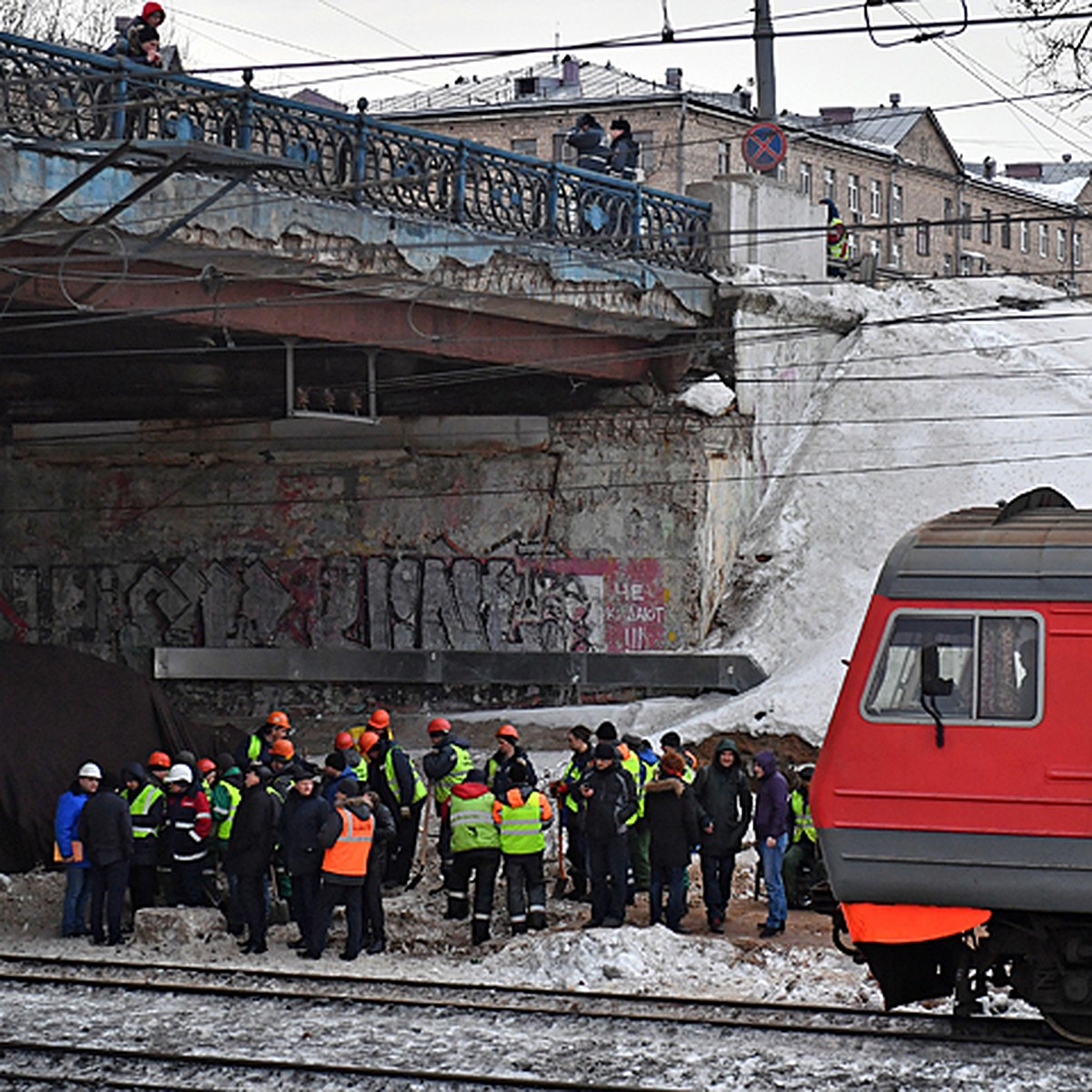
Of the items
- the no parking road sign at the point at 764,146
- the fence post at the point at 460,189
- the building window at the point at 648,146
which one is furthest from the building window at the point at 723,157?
the fence post at the point at 460,189

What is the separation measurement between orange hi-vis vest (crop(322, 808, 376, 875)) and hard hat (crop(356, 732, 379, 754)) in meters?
2.33

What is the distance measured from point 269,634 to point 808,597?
8201mm

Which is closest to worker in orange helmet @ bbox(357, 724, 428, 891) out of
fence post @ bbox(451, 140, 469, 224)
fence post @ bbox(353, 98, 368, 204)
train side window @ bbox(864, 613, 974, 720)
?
fence post @ bbox(353, 98, 368, 204)

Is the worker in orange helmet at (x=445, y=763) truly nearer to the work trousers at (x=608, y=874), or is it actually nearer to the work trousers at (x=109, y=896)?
the work trousers at (x=608, y=874)

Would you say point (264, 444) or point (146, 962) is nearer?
point (146, 962)

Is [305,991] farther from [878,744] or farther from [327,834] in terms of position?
[878,744]

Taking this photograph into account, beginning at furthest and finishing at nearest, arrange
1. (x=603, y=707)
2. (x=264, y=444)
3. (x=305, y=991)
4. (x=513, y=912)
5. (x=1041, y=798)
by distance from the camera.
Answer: (x=264, y=444), (x=603, y=707), (x=513, y=912), (x=305, y=991), (x=1041, y=798)

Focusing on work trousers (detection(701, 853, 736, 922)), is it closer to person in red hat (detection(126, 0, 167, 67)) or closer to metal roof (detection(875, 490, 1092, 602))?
metal roof (detection(875, 490, 1092, 602))

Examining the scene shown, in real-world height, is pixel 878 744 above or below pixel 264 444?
below

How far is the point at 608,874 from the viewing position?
15.1m

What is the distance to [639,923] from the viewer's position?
1574 cm

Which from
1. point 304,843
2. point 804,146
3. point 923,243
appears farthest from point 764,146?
point 923,243

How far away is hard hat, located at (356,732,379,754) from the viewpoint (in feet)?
54.8

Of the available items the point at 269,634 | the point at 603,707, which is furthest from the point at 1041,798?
the point at 269,634
